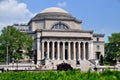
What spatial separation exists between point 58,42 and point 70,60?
761 centimetres

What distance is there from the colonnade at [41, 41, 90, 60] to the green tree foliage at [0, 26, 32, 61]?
45.1ft

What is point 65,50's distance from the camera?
132 metres

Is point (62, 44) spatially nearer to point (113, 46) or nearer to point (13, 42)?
point (113, 46)

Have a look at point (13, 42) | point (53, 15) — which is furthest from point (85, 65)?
point (53, 15)

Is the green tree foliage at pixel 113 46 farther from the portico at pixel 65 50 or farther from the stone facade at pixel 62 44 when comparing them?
the portico at pixel 65 50

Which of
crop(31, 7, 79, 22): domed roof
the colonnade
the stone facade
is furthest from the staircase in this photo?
crop(31, 7, 79, 22): domed roof

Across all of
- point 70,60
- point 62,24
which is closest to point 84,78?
point 70,60

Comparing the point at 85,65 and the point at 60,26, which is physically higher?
the point at 60,26

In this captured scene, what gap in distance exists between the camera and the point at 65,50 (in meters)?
132

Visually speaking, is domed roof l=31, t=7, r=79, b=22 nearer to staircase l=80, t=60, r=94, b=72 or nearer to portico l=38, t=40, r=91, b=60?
portico l=38, t=40, r=91, b=60

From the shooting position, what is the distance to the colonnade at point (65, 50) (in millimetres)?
128875

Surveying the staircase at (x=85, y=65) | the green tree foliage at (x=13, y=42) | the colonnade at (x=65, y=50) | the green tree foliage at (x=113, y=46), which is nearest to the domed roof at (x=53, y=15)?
the colonnade at (x=65, y=50)

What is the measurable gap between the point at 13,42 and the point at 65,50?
24.7 m

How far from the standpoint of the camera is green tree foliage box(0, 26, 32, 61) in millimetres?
112975
